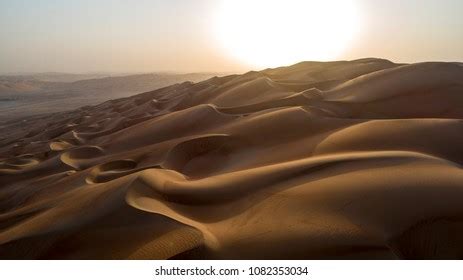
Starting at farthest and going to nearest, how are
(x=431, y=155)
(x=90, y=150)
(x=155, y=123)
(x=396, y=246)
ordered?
(x=155, y=123) → (x=90, y=150) → (x=431, y=155) → (x=396, y=246)

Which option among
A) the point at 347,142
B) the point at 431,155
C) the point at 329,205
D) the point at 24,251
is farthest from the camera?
the point at 347,142

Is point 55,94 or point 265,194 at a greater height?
point 55,94

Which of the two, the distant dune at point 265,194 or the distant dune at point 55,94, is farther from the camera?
the distant dune at point 55,94

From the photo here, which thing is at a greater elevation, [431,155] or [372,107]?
[372,107]

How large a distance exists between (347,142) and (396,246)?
1068 millimetres

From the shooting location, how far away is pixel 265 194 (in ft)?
6.46

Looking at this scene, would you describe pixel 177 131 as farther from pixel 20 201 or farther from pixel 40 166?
pixel 20 201

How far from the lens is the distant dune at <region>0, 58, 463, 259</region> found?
157 cm

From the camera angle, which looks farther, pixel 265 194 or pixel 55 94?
pixel 55 94

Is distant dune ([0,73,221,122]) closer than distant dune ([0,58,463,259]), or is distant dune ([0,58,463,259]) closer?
distant dune ([0,58,463,259])

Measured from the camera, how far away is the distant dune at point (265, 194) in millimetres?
1568

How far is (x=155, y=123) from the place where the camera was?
14.1 ft
